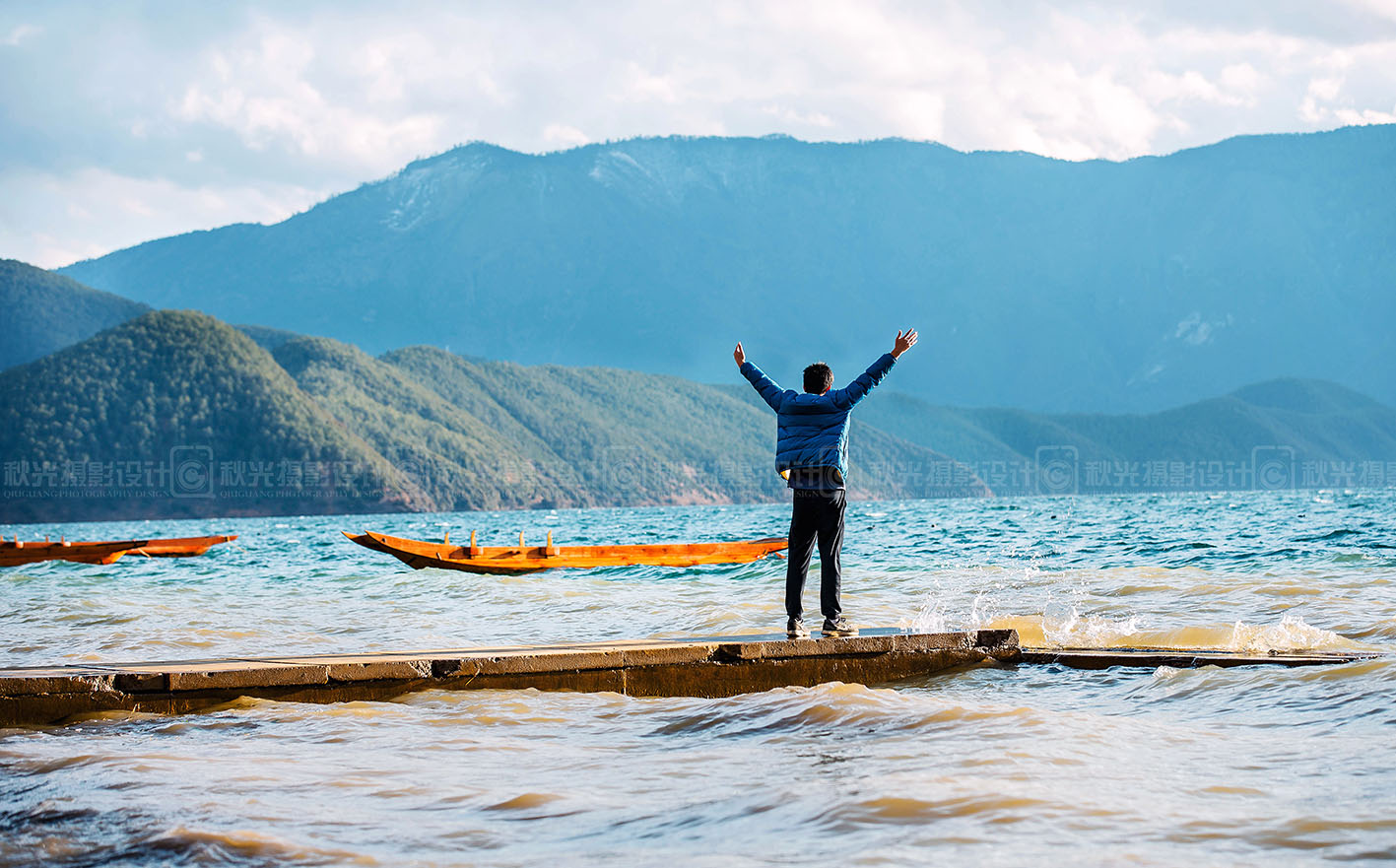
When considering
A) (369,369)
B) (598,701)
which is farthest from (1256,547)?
(369,369)

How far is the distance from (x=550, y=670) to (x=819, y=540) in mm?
2272

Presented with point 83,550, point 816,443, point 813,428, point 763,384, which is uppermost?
point 763,384

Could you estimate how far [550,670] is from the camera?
9.23m

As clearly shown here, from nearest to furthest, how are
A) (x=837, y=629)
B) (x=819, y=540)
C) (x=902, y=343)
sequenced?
(x=902, y=343)
(x=819, y=540)
(x=837, y=629)

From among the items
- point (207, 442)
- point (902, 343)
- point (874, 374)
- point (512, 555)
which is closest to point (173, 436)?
point (207, 442)

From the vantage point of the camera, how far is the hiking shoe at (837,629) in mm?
9695

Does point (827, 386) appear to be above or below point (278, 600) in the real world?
above

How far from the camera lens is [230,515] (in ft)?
486

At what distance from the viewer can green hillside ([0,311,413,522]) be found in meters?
147

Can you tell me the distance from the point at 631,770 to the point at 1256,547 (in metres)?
25.8

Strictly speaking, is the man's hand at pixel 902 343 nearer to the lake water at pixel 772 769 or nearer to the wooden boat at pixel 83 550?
the lake water at pixel 772 769

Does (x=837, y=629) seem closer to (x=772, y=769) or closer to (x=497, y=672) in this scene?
(x=497, y=672)

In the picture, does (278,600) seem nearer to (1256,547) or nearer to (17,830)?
(17,830)

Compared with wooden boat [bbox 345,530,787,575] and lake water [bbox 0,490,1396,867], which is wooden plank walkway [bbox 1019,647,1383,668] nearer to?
lake water [bbox 0,490,1396,867]
